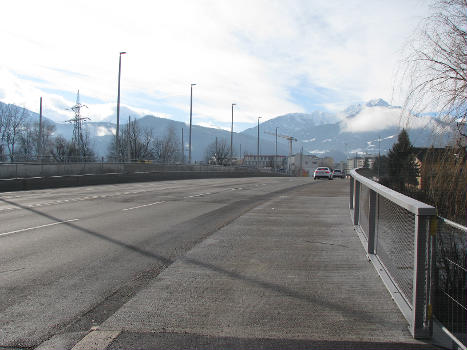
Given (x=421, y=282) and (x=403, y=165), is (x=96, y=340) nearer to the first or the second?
(x=421, y=282)

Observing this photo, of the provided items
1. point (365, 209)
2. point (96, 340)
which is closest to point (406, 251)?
point (96, 340)

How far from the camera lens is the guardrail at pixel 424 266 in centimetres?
421

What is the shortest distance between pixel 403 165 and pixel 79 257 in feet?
37.8

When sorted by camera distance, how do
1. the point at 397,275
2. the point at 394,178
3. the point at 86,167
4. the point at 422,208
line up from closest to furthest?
the point at 422,208 < the point at 397,275 < the point at 394,178 < the point at 86,167

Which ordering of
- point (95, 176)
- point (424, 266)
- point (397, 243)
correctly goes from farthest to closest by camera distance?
point (95, 176), point (397, 243), point (424, 266)

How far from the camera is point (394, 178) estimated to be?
16703 mm

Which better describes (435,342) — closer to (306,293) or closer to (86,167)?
(306,293)

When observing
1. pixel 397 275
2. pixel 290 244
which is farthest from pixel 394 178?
pixel 397 275

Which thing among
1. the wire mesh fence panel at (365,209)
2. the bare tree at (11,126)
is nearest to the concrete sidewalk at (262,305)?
the wire mesh fence panel at (365,209)

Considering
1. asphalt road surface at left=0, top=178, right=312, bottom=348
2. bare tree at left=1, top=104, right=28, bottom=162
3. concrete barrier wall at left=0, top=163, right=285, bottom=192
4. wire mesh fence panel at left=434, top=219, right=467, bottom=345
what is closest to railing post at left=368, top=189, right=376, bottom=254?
wire mesh fence panel at left=434, top=219, right=467, bottom=345

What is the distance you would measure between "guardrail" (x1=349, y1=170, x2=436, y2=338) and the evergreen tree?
36.6 inches

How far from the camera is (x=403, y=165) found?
15.5 metres

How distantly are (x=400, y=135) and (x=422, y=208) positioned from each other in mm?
3576

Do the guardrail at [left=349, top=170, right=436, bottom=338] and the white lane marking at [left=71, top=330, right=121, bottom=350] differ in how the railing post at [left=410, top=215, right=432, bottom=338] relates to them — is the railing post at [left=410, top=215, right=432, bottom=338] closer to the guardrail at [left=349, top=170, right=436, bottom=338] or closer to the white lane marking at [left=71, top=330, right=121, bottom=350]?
the guardrail at [left=349, top=170, right=436, bottom=338]
